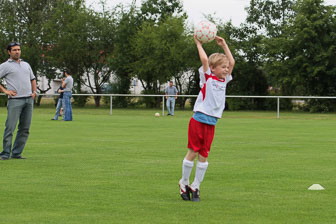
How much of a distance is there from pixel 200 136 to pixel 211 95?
512 millimetres

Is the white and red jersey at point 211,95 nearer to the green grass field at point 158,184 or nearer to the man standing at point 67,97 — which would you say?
the green grass field at point 158,184

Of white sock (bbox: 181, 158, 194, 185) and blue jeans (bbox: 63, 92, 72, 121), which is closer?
white sock (bbox: 181, 158, 194, 185)

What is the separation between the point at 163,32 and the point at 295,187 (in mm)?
37964

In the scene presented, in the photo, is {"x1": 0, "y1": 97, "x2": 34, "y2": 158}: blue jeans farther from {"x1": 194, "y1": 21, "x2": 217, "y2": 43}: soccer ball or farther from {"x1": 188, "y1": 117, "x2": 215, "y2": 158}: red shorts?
{"x1": 188, "y1": 117, "x2": 215, "y2": 158}: red shorts

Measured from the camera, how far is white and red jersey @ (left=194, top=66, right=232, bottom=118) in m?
7.40

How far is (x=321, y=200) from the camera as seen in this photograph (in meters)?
7.34

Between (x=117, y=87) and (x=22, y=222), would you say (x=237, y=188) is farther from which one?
(x=117, y=87)

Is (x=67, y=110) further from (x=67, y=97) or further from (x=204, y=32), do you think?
(x=204, y=32)

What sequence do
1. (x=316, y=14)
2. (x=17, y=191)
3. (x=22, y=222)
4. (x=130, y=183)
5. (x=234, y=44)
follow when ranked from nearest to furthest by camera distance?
(x=22, y=222) < (x=17, y=191) < (x=130, y=183) < (x=316, y=14) < (x=234, y=44)

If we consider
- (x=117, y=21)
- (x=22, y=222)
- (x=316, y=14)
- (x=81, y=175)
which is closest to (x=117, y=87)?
(x=117, y=21)

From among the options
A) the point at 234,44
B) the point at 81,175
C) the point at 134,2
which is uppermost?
the point at 134,2

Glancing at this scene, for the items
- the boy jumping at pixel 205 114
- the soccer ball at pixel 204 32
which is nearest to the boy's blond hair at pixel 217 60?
the boy jumping at pixel 205 114

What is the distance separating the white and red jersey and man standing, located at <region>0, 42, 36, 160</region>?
5122mm

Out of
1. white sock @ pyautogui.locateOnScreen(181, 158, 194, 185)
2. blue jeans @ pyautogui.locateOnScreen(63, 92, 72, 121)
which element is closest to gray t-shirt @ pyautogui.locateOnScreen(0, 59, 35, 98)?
white sock @ pyautogui.locateOnScreen(181, 158, 194, 185)
